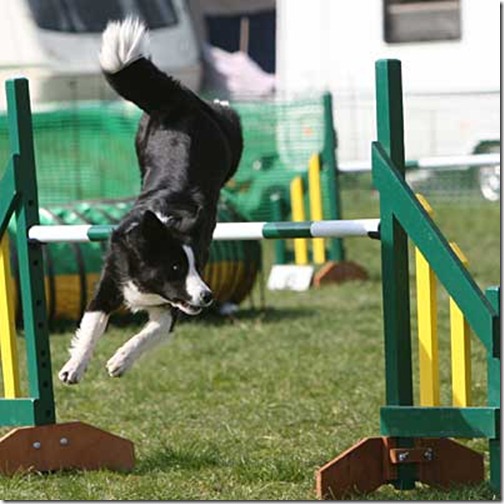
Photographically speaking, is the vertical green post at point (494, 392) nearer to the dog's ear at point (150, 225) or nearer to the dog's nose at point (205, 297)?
the dog's nose at point (205, 297)

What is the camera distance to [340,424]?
7.26 metres

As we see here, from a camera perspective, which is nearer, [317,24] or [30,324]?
[30,324]

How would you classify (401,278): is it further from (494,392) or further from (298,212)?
(298,212)

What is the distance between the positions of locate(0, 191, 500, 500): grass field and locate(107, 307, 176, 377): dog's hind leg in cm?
46

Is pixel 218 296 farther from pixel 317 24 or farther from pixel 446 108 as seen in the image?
pixel 317 24

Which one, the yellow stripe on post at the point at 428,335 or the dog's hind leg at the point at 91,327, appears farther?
the dog's hind leg at the point at 91,327

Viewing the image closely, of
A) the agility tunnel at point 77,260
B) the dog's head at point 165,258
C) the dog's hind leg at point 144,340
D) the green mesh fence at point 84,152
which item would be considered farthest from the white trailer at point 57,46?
the dog's head at point 165,258

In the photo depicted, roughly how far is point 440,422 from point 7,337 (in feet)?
6.10

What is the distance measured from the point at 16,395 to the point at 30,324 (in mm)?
309

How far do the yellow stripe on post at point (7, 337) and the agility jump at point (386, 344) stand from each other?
0.02 m

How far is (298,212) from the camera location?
1328 cm

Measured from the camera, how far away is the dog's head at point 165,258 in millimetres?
5730

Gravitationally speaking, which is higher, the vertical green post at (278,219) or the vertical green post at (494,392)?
the vertical green post at (494,392)

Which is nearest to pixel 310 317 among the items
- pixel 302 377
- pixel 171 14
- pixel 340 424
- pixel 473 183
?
pixel 302 377
